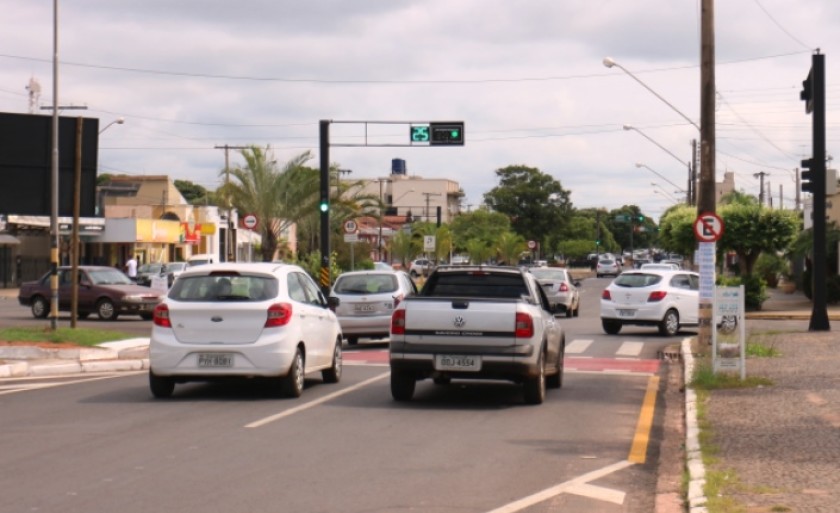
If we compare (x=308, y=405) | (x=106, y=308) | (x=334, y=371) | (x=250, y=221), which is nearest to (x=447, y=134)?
(x=250, y=221)

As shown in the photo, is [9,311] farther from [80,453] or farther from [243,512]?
[243,512]

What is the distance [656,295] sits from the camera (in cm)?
3041

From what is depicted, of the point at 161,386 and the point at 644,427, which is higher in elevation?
the point at 161,386

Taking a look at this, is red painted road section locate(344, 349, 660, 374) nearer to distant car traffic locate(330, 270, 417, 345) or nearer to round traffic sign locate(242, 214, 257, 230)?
distant car traffic locate(330, 270, 417, 345)

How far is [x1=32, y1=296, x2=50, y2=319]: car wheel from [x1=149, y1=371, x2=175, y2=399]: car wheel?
21.4 meters

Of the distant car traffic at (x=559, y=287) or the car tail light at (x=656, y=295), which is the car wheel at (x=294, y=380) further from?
the distant car traffic at (x=559, y=287)

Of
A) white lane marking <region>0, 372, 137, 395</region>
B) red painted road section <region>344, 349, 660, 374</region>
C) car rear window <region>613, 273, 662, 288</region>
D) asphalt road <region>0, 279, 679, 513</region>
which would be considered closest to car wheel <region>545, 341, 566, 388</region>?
asphalt road <region>0, 279, 679, 513</region>

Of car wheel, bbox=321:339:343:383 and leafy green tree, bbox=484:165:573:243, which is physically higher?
leafy green tree, bbox=484:165:573:243

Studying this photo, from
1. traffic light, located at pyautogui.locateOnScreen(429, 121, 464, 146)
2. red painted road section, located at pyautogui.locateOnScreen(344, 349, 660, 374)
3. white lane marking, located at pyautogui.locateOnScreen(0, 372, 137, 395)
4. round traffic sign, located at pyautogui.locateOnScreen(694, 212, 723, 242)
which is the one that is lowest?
red painted road section, located at pyautogui.locateOnScreen(344, 349, 660, 374)

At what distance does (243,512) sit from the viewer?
8562 mm

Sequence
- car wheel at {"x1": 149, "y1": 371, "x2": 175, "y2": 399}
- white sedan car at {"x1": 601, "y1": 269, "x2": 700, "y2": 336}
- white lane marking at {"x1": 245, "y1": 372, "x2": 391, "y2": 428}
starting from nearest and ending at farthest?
white lane marking at {"x1": 245, "y1": 372, "x2": 391, "y2": 428} < car wheel at {"x1": 149, "y1": 371, "x2": 175, "y2": 399} < white sedan car at {"x1": 601, "y1": 269, "x2": 700, "y2": 336}

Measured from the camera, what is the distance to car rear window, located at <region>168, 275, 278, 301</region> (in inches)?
617

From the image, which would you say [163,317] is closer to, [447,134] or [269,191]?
[447,134]

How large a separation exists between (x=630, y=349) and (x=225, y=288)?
1235 centimetres
